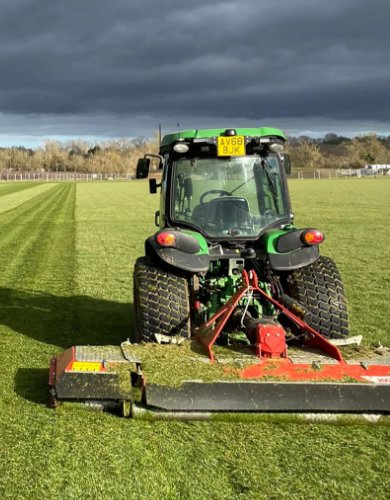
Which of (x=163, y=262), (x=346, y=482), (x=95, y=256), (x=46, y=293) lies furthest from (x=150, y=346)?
(x=95, y=256)

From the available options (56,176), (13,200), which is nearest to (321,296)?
(13,200)

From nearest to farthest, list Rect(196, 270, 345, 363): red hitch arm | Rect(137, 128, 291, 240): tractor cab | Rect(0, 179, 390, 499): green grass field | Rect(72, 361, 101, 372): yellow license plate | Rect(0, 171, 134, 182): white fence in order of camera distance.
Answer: Rect(0, 179, 390, 499): green grass field
Rect(72, 361, 101, 372): yellow license plate
Rect(196, 270, 345, 363): red hitch arm
Rect(137, 128, 291, 240): tractor cab
Rect(0, 171, 134, 182): white fence

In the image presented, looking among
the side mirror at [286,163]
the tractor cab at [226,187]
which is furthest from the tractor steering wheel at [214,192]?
the side mirror at [286,163]

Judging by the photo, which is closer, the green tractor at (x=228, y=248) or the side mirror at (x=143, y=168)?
the green tractor at (x=228, y=248)

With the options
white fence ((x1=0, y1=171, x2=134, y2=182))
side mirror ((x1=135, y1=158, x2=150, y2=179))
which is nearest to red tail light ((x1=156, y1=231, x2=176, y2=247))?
side mirror ((x1=135, y1=158, x2=150, y2=179))

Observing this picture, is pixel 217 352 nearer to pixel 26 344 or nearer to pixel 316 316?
pixel 316 316

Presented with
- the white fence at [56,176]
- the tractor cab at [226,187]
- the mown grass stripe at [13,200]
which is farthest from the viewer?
the white fence at [56,176]

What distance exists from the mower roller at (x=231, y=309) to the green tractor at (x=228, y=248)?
0.01m

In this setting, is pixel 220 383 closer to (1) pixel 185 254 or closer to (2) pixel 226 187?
(1) pixel 185 254

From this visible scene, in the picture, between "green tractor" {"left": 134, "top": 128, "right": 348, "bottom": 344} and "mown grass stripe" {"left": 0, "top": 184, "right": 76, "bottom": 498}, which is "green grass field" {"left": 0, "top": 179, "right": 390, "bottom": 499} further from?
"green tractor" {"left": 134, "top": 128, "right": 348, "bottom": 344}

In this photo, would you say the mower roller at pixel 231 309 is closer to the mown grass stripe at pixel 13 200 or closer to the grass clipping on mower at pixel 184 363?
the grass clipping on mower at pixel 184 363

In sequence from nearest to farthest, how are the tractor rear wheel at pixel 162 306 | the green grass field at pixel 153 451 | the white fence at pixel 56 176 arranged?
the green grass field at pixel 153 451, the tractor rear wheel at pixel 162 306, the white fence at pixel 56 176

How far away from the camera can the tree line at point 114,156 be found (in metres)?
153

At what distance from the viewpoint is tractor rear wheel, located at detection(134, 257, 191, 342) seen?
5.58 metres
